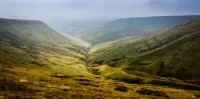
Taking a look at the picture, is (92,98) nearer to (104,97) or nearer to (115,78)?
(104,97)

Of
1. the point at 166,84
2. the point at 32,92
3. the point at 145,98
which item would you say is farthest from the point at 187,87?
the point at 32,92

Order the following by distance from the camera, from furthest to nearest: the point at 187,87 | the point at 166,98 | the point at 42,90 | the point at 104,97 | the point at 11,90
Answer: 1. the point at 187,87
2. the point at 166,98
3. the point at 104,97
4. the point at 42,90
5. the point at 11,90

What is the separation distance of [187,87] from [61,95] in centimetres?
13191

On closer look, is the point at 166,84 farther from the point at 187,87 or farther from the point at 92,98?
the point at 92,98

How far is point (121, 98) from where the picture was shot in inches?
2712

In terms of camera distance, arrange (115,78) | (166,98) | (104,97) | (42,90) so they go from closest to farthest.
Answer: (42,90)
(104,97)
(166,98)
(115,78)

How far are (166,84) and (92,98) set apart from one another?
12205 cm

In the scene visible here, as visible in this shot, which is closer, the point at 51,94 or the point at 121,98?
the point at 51,94

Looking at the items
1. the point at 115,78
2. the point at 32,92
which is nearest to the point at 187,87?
the point at 115,78

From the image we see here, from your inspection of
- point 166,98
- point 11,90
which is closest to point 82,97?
point 11,90

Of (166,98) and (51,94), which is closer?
(51,94)

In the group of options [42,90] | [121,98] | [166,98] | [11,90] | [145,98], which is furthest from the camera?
[166,98]

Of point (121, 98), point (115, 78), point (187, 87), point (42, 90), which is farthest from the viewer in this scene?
point (115, 78)

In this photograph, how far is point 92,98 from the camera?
60281 millimetres
